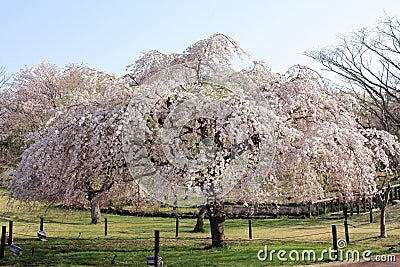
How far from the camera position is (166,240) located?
41.3 feet

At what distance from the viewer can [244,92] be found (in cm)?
821

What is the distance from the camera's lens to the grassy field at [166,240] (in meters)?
8.79

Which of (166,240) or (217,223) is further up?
(217,223)

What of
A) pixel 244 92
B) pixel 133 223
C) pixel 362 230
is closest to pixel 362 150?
pixel 244 92

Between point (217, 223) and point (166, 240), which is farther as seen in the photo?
point (166, 240)

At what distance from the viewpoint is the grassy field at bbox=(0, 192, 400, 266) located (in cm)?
879

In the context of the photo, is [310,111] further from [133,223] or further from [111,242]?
[133,223]

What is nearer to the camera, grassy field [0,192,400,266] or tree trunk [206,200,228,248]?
grassy field [0,192,400,266]

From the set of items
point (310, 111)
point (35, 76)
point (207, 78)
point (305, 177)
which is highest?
point (35, 76)

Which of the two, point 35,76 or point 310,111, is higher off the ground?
point 35,76

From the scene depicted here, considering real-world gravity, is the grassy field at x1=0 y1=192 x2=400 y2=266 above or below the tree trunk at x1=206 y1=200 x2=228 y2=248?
below

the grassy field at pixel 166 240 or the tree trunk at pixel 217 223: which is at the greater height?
the tree trunk at pixel 217 223

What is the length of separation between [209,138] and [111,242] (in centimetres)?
571

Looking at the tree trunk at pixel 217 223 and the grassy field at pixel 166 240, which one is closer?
the grassy field at pixel 166 240
